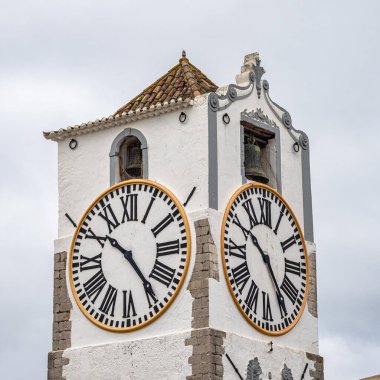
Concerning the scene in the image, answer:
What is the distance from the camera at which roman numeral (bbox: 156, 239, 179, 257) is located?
39531 mm

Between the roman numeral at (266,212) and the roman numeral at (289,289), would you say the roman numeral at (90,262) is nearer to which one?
the roman numeral at (266,212)

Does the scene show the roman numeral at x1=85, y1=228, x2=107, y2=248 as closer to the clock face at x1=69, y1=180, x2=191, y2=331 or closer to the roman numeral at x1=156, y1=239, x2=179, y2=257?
the clock face at x1=69, y1=180, x2=191, y2=331

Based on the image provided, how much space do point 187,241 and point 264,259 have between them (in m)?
1.98

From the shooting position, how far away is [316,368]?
41.5m

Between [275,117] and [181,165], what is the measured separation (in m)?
3.13

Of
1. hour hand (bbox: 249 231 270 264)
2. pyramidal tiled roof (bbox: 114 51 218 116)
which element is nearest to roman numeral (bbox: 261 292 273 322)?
hour hand (bbox: 249 231 270 264)

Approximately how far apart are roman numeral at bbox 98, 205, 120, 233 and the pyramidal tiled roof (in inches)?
88.4

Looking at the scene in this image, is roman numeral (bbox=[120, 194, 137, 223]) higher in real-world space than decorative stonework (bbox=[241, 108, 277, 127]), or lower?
lower

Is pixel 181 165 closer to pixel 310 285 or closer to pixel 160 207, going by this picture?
pixel 160 207

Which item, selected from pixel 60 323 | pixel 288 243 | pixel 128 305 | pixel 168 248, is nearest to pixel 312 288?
pixel 288 243

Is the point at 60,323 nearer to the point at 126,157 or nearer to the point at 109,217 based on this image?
the point at 109,217

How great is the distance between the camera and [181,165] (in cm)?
4012

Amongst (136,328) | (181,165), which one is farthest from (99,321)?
(181,165)

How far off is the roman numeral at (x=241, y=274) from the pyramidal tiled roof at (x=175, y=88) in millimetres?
3806
